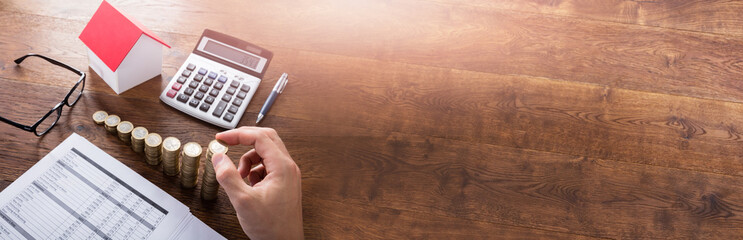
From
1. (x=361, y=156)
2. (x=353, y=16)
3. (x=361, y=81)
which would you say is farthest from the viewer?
(x=353, y=16)

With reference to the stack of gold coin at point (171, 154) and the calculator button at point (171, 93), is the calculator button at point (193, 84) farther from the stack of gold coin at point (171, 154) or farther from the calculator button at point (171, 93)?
the stack of gold coin at point (171, 154)

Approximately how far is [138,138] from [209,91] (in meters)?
0.18

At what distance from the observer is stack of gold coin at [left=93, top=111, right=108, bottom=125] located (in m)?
1.13

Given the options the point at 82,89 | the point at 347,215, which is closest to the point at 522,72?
the point at 347,215

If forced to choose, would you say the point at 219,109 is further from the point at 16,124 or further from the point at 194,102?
the point at 16,124

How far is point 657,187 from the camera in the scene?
4.21 feet

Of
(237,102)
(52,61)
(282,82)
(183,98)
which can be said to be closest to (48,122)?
(52,61)

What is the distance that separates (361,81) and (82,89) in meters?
0.58

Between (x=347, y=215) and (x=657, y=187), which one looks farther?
(x=657, y=187)

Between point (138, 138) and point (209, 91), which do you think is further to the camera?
point (209, 91)

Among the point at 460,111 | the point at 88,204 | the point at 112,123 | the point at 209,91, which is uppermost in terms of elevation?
the point at 460,111

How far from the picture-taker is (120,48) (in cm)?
111

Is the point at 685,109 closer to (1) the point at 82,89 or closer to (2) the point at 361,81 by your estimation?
(2) the point at 361,81

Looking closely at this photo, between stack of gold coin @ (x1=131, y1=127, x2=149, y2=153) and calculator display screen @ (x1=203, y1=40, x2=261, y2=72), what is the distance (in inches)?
9.3
